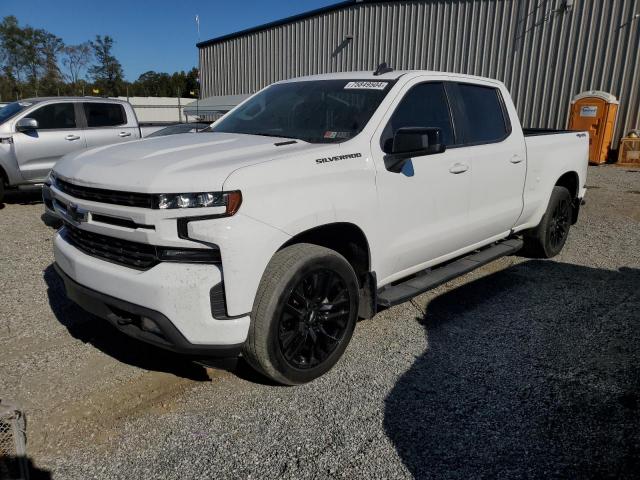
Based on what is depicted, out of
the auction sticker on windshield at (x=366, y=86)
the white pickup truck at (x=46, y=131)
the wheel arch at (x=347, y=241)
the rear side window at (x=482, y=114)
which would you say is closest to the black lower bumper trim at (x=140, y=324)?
the wheel arch at (x=347, y=241)

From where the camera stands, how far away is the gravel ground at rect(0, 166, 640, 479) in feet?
8.27

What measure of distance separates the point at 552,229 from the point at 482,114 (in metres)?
1.88

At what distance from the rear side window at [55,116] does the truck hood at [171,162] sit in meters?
6.12

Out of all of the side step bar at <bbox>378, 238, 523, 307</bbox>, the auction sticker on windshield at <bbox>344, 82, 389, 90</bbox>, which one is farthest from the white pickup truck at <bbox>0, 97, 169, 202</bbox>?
the side step bar at <bbox>378, 238, 523, 307</bbox>

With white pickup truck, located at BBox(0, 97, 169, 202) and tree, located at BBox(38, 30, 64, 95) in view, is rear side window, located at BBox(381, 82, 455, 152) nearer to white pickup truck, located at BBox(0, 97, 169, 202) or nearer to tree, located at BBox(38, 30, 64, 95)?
white pickup truck, located at BBox(0, 97, 169, 202)

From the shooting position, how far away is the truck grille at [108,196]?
2625 mm

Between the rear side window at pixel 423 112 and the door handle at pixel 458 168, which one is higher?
the rear side window at pixel 423 112

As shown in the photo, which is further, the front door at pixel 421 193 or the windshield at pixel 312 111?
the windshield at pixel 312 111

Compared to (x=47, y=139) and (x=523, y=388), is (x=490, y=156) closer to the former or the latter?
(x=523, y=388)

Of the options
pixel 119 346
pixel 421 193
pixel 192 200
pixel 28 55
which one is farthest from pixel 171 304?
pixel 28 55

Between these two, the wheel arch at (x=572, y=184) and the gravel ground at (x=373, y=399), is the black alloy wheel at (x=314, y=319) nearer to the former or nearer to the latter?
the gravel ground at (x=373, y=399)

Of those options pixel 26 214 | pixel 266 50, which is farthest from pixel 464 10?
pixel 26 214

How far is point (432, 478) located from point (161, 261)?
5.40 ft

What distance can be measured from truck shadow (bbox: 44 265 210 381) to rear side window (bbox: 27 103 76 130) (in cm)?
525
